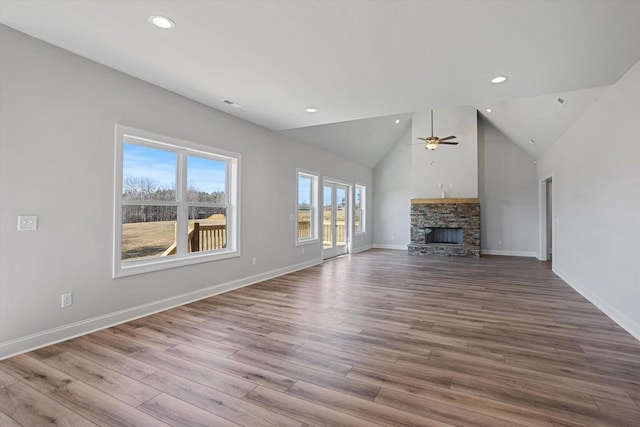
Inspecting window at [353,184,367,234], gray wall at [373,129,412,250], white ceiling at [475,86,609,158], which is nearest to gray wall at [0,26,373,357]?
white ceiling at [475,86,609,158]

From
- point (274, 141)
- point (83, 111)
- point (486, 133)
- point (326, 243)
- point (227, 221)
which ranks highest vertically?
point (486, 133)

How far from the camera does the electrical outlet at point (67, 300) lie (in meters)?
2.88

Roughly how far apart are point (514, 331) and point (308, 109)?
3.60 meters

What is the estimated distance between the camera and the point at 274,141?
5.75m

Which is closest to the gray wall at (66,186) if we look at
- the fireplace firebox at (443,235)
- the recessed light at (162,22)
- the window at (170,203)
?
the window at (170,203)

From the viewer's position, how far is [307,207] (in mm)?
7137

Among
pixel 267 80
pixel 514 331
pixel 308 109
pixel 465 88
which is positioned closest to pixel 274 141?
pixel 308 109

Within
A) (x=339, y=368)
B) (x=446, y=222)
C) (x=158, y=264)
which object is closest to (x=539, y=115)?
(x=446, y=222)

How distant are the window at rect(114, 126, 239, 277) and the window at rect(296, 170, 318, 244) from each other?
6.87 feet

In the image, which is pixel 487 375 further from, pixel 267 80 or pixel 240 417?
pixel 267 80

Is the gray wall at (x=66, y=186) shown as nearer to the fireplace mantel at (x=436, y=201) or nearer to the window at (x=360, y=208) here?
the window at (x=360, y=208)

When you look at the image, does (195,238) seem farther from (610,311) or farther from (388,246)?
(388,246)

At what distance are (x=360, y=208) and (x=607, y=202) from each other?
22.1 ft

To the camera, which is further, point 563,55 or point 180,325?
point 180,325
